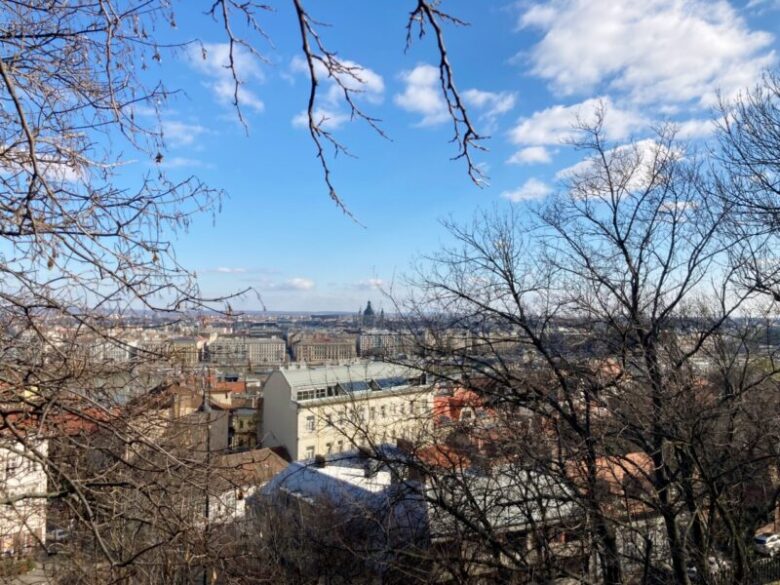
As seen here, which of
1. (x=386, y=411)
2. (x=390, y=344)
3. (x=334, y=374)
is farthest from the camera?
(x=334, y=374)

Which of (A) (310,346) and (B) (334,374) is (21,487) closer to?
(B) (334,374)

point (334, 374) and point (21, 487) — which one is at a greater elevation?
point (21, 487)

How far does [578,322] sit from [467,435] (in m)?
2.05

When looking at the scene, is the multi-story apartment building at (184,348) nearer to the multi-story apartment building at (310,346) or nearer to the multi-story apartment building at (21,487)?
the multi-story apartment building at (21,487)

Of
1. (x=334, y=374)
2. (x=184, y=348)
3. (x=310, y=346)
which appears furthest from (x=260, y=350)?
(x=310, y=346)

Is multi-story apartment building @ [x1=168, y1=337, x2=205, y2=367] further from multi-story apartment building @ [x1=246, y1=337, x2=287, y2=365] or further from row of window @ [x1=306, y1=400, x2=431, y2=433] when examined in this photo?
row of window @ [x1=306, y1=400, x2=431, y2=433]

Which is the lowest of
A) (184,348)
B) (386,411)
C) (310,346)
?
(310,346)

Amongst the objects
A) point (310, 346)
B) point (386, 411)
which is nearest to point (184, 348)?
point (386, 411)

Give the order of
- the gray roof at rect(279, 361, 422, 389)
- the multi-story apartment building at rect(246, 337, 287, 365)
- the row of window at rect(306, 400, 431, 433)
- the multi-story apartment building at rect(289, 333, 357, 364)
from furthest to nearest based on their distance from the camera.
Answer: the multi-story apartment building at rect(289, 333, 357, 364)
the gray roof at rect(279, 361, 422, 389)
the row of window at rect(306, 400, 431, 433)
the multi-story apartment building at rect(246, 337, 287, 365)

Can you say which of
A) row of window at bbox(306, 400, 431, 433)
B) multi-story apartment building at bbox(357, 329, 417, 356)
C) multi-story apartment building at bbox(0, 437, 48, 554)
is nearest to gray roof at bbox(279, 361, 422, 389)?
multi-story apartment building at bbox(357, 329, 417, 356)

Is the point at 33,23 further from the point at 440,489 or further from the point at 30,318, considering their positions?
the point at 440,489

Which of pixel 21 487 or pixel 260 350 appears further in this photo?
pixel 260 350

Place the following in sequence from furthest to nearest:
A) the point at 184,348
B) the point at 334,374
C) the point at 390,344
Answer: the point at 334,374, the point at 390,344, the point at 184,348

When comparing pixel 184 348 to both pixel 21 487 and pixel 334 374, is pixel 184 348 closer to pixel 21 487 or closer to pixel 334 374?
pixel 21 487
